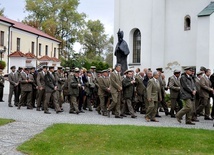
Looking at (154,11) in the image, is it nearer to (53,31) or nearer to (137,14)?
(137,14)

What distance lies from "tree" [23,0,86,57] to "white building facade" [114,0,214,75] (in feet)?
122

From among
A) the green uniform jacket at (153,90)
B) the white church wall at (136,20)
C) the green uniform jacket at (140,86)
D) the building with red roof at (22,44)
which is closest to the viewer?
the green uniform jacket at (153,90)

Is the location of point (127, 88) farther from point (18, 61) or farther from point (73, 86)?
point (18, 61)

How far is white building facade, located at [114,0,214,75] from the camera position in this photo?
2594 centimetres

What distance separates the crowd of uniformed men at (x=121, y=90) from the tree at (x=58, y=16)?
4616 centimetres

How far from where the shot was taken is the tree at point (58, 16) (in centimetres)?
6506

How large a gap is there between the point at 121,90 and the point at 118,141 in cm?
583

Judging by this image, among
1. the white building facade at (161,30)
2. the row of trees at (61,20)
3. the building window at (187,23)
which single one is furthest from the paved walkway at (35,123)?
the row of trees at (61,20)

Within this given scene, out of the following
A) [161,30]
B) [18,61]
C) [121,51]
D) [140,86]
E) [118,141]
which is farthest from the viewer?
[18,61]

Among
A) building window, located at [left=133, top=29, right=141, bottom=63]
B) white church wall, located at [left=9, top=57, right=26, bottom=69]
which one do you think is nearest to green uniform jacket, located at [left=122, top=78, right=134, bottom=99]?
building window, located at [left=133, top=29, right=141, bottom=63]

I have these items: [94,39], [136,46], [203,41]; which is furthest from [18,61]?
[94,39]

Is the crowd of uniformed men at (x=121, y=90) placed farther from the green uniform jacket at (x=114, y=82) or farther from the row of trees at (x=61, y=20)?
the row of trees at (x=61, y=20)

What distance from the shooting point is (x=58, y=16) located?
2584 inches

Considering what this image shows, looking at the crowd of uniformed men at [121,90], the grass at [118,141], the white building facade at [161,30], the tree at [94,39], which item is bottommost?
the grass at [118,141]
